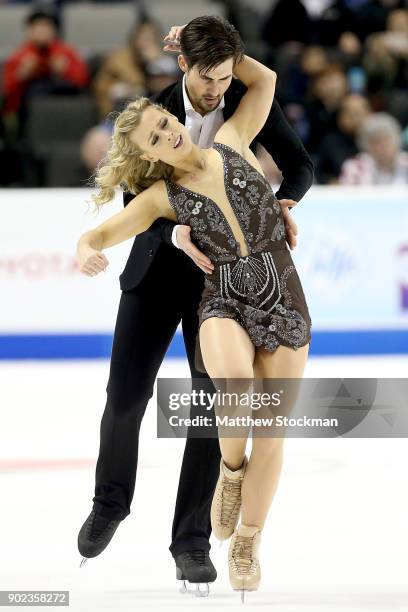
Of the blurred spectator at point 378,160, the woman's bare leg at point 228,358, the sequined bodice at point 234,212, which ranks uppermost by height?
the blurred spectator at point 378,160

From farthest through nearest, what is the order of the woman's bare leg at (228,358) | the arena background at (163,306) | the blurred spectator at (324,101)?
the blurred spectator at (324,101), the arena background at (163,306), the woman's bare leg at (228,358)

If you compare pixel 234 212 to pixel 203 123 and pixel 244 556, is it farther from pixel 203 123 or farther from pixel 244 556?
pixel 244 556

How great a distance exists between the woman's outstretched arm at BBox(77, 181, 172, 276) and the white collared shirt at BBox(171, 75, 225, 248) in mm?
209

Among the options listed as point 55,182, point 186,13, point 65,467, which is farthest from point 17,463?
point 186,13

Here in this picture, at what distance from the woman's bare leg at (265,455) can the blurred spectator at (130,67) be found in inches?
194

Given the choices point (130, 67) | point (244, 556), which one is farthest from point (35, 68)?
point (244, 556)

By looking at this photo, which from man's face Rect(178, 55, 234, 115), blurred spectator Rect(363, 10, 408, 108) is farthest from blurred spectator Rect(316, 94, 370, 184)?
man's face Rect(178, 55, 234, 115)

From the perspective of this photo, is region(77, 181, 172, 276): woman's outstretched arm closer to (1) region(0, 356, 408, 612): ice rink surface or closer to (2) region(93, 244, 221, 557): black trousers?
(2) region(93, 244, 221, 557): black trousers

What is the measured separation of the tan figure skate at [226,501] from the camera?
10.7ft

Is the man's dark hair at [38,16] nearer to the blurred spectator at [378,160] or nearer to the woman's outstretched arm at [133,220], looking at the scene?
the blurred spectator at [378,160]

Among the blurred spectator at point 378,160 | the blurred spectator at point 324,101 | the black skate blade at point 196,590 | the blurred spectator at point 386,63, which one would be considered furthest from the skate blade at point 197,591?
the blurred spectator at point 386,63

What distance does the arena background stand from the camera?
3.65 m

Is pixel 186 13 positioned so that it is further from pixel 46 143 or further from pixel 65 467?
pixel 65 467

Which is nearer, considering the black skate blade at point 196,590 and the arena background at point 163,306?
the black skate blade at point 196,590
